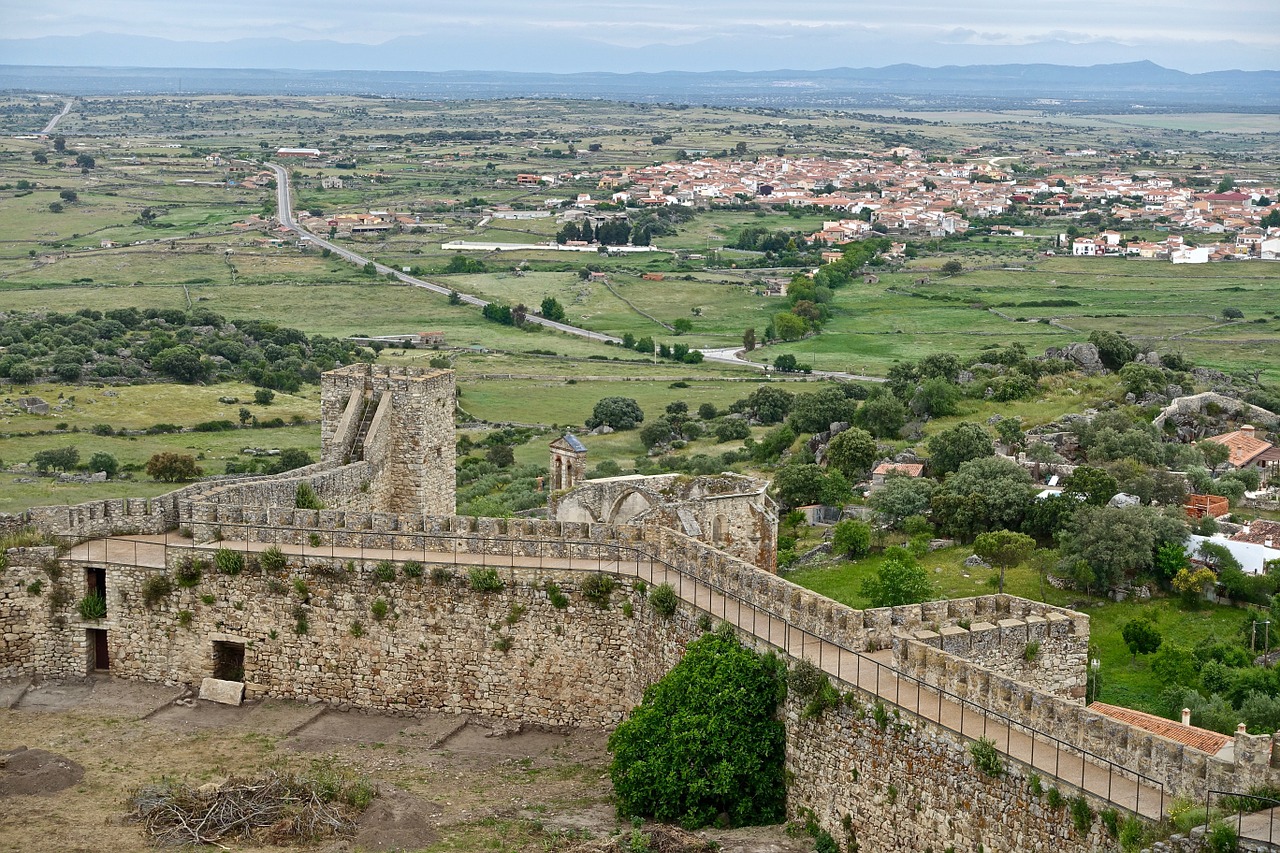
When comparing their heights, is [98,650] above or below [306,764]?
above

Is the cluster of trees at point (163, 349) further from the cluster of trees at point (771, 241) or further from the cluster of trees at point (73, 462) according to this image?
the cluster of trees at point (771, 241)

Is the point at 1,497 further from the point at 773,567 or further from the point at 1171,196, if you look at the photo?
the point at 1171,196

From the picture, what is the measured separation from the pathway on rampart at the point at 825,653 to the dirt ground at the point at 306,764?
6.41ft

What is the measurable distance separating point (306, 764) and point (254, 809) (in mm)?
2300

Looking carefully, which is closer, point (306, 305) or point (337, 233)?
point (306, 305)

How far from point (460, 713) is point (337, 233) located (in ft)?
431

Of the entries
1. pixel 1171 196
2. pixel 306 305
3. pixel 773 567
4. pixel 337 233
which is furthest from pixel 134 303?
pixel 1171 196

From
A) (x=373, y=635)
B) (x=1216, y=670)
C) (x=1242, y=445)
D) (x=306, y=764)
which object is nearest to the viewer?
(x=306, y=764)

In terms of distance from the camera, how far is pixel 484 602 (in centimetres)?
2191

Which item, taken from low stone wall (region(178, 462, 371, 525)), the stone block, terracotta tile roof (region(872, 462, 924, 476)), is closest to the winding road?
terracotta tile roof (region(872, 462, 924, 476))

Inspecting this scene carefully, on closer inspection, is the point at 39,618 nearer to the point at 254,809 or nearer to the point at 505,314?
the point at 254,809

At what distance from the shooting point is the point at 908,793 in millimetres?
16281

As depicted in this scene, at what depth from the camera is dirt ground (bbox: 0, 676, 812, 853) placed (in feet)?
59.6

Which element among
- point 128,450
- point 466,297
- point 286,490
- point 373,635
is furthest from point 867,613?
point 466,297
